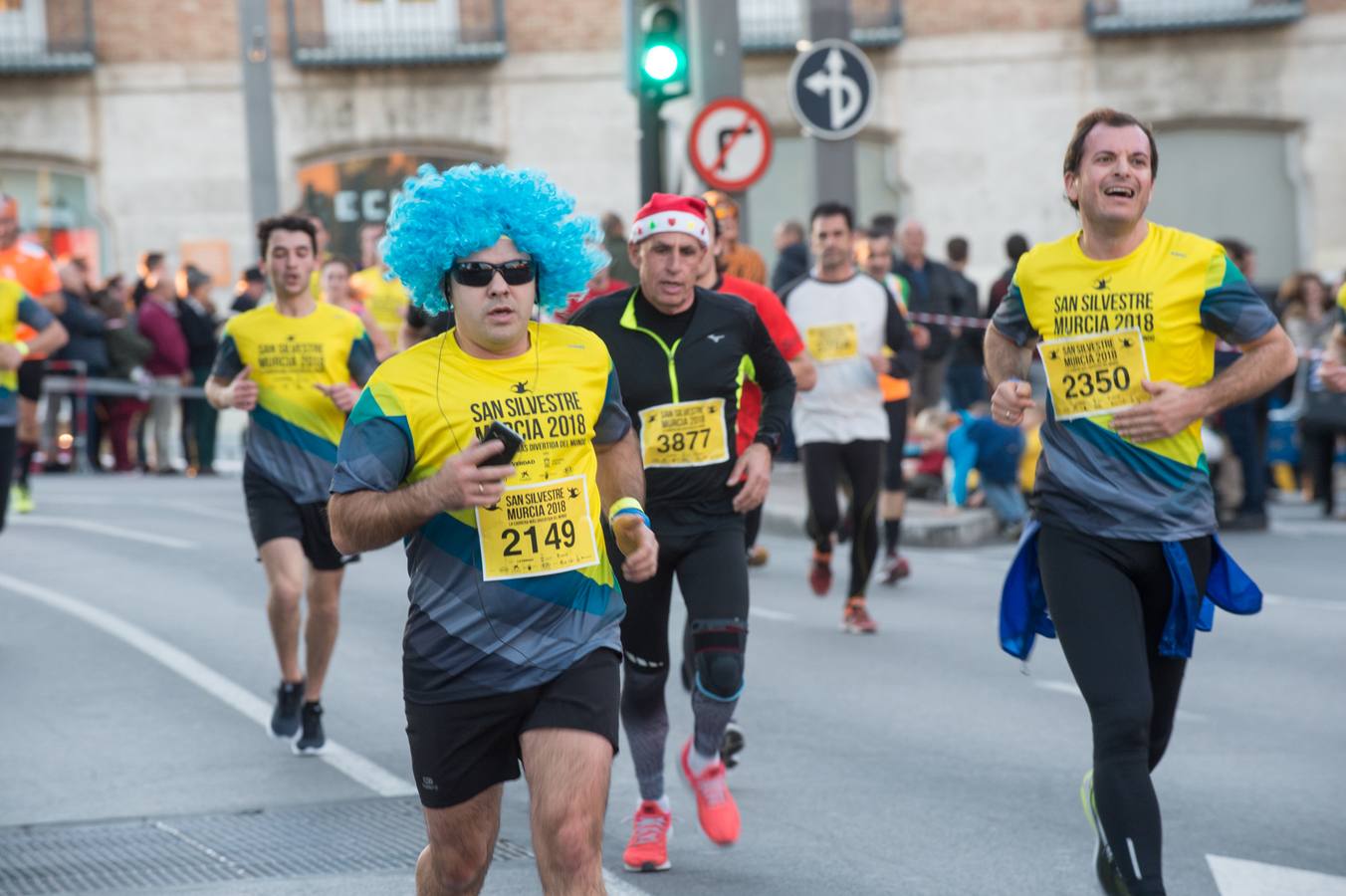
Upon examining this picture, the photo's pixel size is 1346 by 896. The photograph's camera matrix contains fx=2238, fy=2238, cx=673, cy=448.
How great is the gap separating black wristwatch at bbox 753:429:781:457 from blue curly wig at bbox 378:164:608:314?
218cm

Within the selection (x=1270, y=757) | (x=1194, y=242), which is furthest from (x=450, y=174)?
(x=1270, y=757)

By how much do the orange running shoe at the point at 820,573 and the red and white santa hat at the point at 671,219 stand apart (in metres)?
5.17

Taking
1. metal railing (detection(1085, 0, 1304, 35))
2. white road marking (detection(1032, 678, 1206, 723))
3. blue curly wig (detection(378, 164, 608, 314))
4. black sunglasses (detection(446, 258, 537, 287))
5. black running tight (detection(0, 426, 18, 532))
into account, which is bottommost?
white road marking (detection(1032, 678, 1206, 723))

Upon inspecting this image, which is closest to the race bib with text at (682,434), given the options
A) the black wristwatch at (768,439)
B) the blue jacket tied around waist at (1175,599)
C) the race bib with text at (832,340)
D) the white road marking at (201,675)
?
the black wristwatch at (768,439)

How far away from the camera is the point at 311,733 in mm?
8445

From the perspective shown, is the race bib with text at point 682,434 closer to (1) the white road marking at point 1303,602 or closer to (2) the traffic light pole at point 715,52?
(1) the white road marking at point 1303,602

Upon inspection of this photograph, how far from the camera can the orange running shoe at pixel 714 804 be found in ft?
22.3

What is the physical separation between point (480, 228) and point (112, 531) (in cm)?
1233

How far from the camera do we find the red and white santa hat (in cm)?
691

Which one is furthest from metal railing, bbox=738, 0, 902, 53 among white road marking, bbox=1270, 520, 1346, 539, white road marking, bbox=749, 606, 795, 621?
white road marking, bbox=749, 606, 795, 621

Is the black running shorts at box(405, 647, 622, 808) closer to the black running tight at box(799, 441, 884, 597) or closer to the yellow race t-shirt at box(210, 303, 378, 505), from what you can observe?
the yellow race t-shirt at box(210, 303, 378, 505)

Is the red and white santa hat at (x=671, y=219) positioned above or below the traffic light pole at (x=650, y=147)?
below

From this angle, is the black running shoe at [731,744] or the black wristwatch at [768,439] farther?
the black running shoe at [731,744]

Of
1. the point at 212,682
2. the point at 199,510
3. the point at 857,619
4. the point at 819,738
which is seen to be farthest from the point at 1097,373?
the point at 199,510
